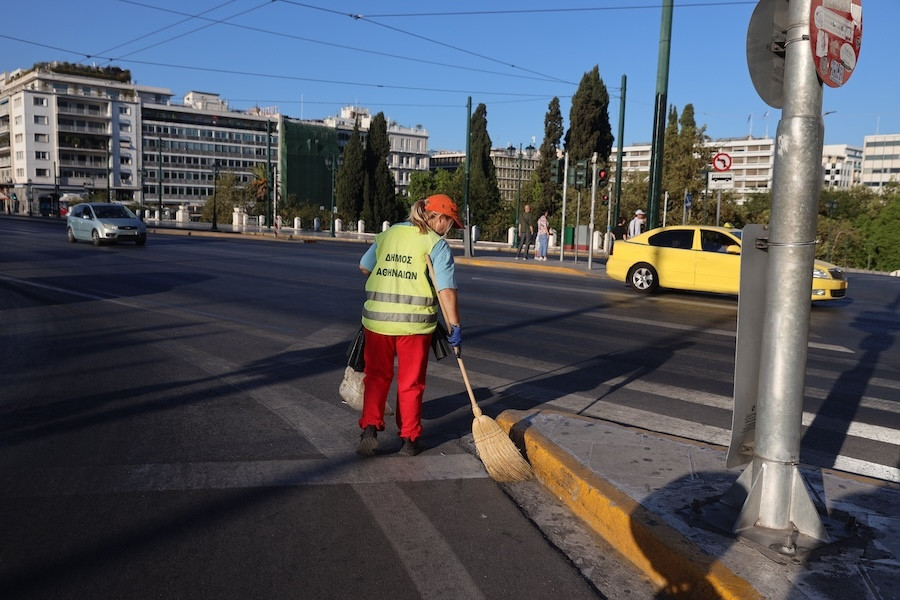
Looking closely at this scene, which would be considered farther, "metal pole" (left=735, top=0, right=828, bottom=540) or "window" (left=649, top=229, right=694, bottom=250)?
"window" (left=649, top=229, right=694, bottom=250)

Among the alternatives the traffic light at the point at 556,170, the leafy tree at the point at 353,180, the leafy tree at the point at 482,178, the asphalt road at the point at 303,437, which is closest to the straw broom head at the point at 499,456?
the asphalt road at the point at 303,437

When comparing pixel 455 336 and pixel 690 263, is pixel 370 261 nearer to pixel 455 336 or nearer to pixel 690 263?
pixel 455 336

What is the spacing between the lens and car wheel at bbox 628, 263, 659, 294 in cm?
1608

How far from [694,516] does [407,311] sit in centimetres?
211

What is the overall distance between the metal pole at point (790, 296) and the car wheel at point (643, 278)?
42.0 ft

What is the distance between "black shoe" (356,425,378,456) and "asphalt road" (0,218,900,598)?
0.26ft

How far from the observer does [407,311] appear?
4.89 meters

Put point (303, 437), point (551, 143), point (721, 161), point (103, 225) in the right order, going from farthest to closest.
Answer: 1. point (551, 143)
2. point (103, 225)
3. point (721, 161)
4. point (303, 437)

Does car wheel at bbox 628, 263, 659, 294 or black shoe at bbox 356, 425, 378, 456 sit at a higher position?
car wheel at bbox 628, 263, 659, 294

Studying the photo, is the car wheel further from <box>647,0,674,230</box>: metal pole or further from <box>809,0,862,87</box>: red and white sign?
<box>809,0,862,87</box>: red and white sign

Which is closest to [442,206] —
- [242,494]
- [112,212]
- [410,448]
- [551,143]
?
[410,448]

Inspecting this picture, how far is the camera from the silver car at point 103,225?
26844mm

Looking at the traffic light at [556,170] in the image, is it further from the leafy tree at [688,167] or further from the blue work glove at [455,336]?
the blue work glove at [455,336]

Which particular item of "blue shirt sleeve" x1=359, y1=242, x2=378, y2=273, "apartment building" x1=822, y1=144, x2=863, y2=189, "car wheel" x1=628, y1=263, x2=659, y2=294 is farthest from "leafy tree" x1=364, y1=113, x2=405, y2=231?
"apartment building" x1=822, y1=144, x2=863, y2=189
